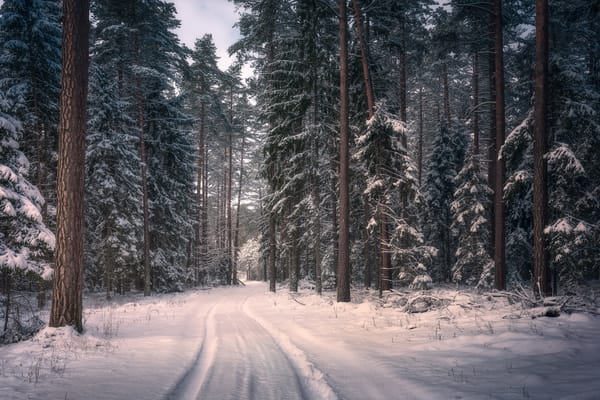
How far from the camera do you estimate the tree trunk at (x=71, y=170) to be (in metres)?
6.45

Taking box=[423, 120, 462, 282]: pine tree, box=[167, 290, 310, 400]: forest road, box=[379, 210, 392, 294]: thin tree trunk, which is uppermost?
box=[423, 120, 462, 282]: pine tree

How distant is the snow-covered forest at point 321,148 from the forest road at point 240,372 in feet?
11.0

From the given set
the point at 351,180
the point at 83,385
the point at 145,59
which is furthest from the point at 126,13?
the point at 83,385

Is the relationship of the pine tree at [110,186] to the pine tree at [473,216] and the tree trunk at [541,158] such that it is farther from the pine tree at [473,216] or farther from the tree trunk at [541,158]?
the pine tree at [473,216]

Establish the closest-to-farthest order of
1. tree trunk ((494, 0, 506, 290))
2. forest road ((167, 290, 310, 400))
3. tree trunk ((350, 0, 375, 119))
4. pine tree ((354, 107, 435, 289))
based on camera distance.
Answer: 1. forest road ((167, 290, 310, 400))
2. pine tree ((354, 107, 435, 289))
3. tree trunk ((350, 0, 375, 119))
4. tree trunk ((494, 0, 506, 290))

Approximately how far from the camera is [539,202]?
921 cm

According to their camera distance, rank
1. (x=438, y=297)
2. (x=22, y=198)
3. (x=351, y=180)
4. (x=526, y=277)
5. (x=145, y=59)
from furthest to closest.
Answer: (x=526, y=277) → (x=145, y=59) → (x=351, y=180) → (x=438, y=297) → (x=22, y=198)

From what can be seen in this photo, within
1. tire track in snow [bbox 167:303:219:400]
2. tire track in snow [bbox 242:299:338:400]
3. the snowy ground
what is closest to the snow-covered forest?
the snowy ground

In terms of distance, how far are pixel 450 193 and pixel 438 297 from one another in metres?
19.1

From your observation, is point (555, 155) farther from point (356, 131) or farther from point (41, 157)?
point (41, 157)

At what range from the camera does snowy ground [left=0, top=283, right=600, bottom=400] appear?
397 centimetres

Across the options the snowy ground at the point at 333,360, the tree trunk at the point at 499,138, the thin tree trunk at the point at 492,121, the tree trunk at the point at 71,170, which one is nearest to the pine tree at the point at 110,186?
the snowy ground at the point at 333,360

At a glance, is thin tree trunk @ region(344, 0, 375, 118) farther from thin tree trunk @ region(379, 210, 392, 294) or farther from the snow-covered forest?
thin tree trunk @ region(379, 210, 392, 294)

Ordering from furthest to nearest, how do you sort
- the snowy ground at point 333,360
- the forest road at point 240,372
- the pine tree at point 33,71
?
the pine tree at point 33,71
the forest road at point 240,372
the snowy ground at point 333,360
